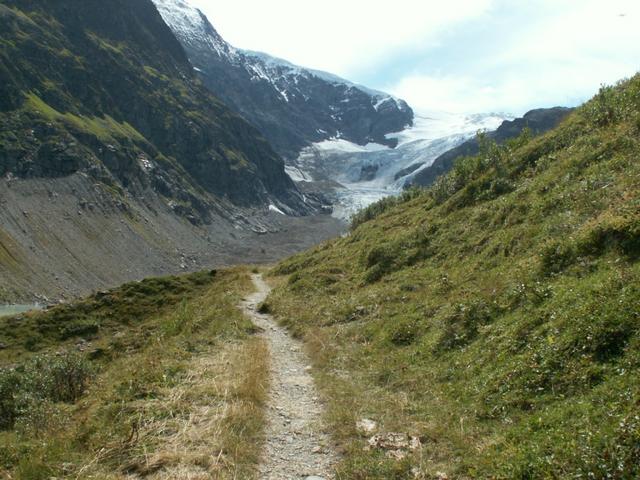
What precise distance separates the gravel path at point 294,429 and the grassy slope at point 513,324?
0.48 m

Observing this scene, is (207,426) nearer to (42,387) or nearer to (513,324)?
(513,324)

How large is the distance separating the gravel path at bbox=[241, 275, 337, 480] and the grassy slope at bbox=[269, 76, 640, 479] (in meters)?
0.48

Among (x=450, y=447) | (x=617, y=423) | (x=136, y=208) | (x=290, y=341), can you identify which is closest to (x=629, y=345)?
(x=617, y=423)

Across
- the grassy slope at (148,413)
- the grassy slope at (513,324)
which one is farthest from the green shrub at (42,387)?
the grassy slope at (513,324)

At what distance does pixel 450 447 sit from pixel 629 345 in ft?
11.9

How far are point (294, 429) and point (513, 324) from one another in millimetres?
5901

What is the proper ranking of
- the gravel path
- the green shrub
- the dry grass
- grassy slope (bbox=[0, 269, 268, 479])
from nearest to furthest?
1. the dry grass
2. grassy slope (bbox=[0, 269, 268, 479])
3. the gravel path
4. the green shrub

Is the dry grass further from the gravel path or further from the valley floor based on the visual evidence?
the valley floor

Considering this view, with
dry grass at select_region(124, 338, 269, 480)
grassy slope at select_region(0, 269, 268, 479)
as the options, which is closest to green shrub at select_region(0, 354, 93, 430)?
grassy slope at select_region(0, 269, 268, 479)

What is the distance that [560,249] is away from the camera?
14.2 meters

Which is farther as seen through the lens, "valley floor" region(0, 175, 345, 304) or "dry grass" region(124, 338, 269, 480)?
"valley floor" region(0, 175, 345, 304)

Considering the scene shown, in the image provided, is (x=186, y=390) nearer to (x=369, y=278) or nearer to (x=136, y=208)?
(x=369, y=278)

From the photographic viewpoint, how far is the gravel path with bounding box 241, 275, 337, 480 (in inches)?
366

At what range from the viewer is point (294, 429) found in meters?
11.1
